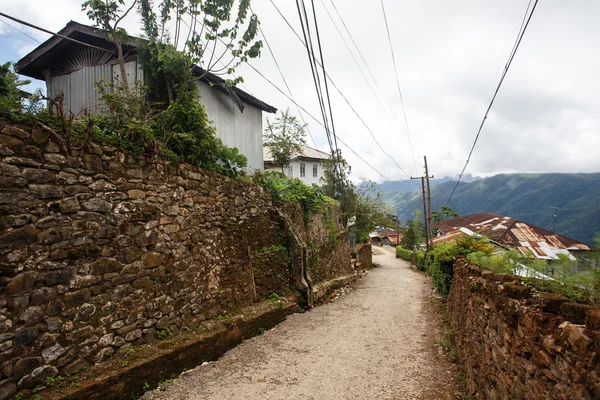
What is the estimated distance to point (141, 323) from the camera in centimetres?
475

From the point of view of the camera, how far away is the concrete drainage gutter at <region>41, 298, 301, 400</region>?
12.3 feet

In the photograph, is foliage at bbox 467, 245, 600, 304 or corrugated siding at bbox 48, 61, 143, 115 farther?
corrugated siding at bbox 48, 61, 143, 115

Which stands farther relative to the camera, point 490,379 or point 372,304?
point 372,304

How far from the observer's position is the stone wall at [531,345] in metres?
1.75

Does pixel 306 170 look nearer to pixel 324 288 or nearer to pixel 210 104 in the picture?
pixel 210 104

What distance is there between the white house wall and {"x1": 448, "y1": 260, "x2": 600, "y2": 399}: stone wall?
9.49 m

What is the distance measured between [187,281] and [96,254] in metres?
1.84

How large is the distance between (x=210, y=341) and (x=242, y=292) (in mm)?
1810

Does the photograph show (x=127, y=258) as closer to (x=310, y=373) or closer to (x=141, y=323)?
(x=141, y=323)

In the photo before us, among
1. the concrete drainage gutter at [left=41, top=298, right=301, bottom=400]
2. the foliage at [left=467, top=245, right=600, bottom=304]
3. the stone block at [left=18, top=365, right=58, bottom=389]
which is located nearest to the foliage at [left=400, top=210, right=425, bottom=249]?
the concrete drainage gutter at [left=41, top=298, right=301, bottom=400]

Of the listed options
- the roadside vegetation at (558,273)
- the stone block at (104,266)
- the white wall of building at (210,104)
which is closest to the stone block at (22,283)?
the stone block at (104,266)

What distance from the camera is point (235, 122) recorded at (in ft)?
41.9

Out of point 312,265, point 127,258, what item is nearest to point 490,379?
point 127,258

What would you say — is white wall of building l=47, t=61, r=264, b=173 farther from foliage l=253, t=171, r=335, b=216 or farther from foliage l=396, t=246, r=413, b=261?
Result: foliage l=396, t=246, r=413, b=261
